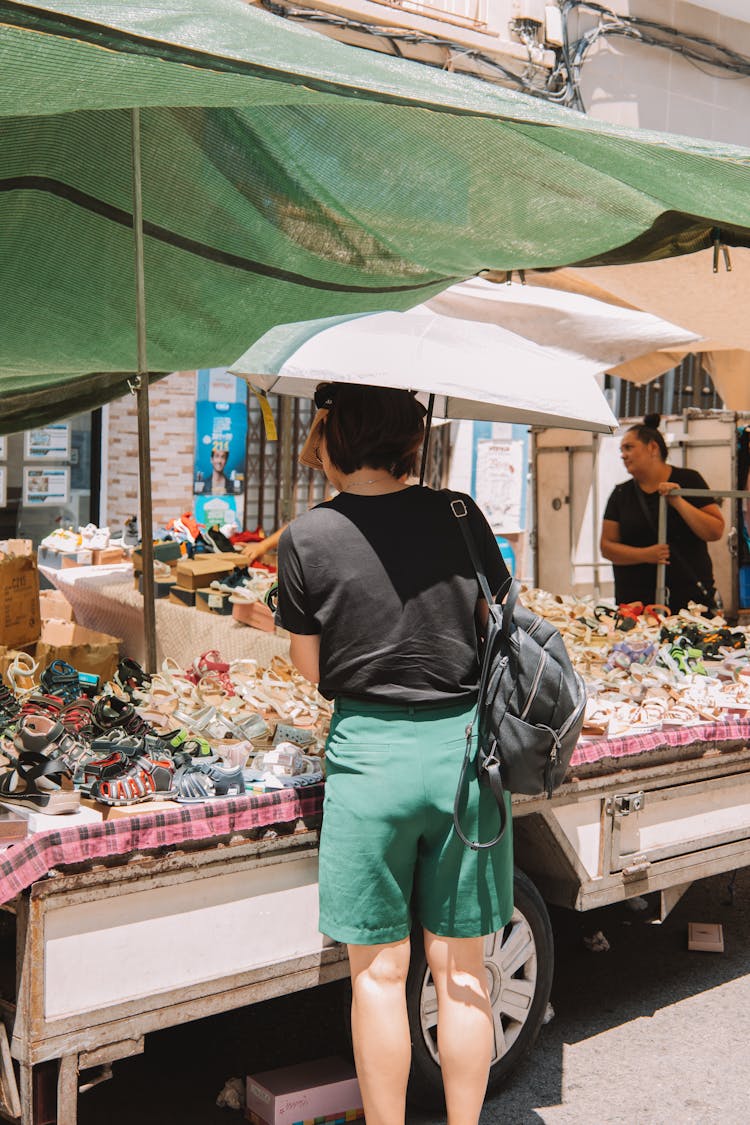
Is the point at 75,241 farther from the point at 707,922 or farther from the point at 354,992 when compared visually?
the point at 707,922

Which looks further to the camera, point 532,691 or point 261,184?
point 261,184

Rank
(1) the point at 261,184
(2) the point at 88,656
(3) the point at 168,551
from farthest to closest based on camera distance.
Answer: (3) the point at 168,551
(2) the point at 88,656
(1) the point at 261,184

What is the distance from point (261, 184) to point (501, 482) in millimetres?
9126

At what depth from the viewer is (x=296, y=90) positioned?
2.51 metres

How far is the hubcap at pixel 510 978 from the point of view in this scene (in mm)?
3473

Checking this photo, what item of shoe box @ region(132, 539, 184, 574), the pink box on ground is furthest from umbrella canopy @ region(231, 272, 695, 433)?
shoe box @ region(132, 539, 184, 574)

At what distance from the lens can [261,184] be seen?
4270mm

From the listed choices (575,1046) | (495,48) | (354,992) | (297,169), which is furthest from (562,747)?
(495,48)

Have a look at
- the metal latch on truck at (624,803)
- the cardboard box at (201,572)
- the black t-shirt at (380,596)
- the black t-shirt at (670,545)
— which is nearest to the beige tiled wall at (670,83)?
the black t-shirt at (670,545)

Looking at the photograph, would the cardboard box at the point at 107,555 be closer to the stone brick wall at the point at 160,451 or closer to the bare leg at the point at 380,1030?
the stone brick wall at the point at 160,451

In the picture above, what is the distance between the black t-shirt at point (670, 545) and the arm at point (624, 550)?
0.04m

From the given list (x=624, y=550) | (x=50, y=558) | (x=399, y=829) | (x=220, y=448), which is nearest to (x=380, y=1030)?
(x=399, y=829)

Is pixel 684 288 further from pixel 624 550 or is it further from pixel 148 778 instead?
pixel 148 778

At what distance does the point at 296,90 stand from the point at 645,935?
393cm
